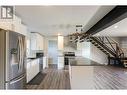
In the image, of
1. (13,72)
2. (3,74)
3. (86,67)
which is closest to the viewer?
(3,74)

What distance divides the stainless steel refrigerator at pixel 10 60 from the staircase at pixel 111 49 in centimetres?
903

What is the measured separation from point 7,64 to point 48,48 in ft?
34.0

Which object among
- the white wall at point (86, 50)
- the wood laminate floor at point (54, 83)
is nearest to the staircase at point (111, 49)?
the white wall at point (86, 50)

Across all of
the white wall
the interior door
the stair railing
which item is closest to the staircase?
the stair railing

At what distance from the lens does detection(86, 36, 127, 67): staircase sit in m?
12.4

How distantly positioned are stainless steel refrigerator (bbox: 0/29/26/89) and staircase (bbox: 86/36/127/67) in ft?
29.6

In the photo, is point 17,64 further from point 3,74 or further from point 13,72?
point 3,74

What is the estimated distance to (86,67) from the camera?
4711 millimetres

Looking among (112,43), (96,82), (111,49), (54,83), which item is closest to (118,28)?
(96,82)

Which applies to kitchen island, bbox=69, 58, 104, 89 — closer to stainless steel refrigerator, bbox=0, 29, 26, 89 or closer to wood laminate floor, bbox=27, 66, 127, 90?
wood laminate floor, bbox=27, 66, 127, 90

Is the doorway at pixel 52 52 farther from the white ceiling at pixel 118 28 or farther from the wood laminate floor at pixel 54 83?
the wood laminate floor at pixel 54 83

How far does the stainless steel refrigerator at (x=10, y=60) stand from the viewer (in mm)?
3117

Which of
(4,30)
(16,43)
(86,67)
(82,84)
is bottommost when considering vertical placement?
(82,84)
